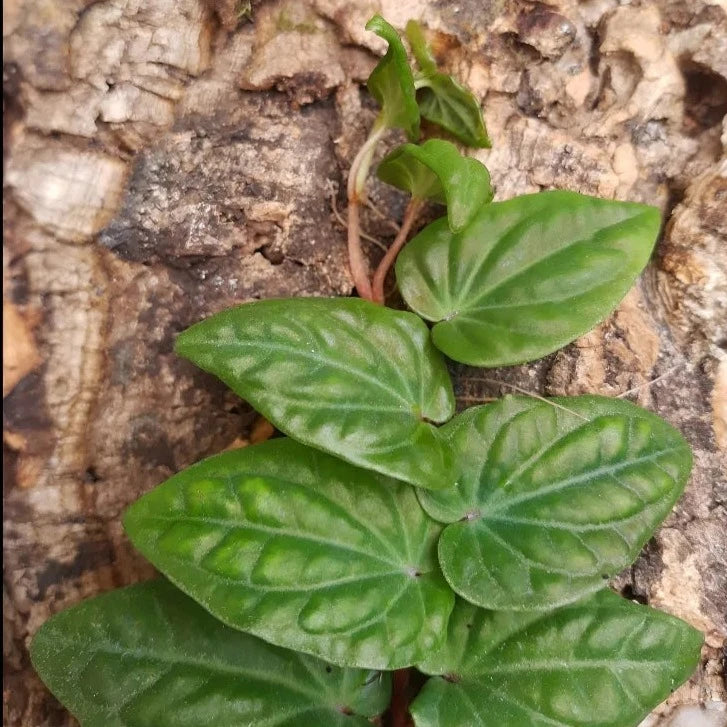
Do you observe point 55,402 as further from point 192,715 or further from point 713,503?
point 713,503

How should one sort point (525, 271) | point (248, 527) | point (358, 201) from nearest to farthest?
point (248, 527)
point (525, 271)
point (358, 201)

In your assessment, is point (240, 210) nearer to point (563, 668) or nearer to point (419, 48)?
point (419, 48)

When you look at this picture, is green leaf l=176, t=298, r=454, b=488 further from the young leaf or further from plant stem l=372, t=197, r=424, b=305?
the young leaf

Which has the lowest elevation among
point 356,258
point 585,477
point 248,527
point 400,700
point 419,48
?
point 400,700

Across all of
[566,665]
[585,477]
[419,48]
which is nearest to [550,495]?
[585,477]

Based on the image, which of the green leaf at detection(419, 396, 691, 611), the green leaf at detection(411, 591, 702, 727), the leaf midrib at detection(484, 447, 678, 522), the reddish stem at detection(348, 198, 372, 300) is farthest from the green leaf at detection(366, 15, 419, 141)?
the green leaf at detection(411, 591, 702, 727)

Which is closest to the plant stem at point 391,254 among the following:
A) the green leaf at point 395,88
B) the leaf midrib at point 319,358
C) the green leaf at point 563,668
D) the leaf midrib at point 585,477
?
the green leaf at point 395,88

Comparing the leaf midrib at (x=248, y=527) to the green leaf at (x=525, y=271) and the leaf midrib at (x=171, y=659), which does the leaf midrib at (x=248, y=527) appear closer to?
the leaf midrib at (x=171, y=659)
